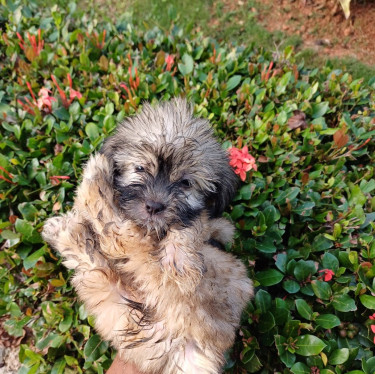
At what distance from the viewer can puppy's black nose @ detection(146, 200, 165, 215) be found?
217 centimetres

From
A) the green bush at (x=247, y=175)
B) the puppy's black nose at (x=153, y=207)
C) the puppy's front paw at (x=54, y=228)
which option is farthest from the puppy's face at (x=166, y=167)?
the green bush at (x=247, y=175)

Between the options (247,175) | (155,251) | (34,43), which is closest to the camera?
(155,251)

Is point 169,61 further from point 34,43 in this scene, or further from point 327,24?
point 327,24

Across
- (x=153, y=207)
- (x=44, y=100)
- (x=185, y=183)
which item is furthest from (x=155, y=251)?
(x=44, y=100)

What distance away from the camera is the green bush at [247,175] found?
298 centimetres

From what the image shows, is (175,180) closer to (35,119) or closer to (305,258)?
(305,258)

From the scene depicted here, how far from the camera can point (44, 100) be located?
143 inches

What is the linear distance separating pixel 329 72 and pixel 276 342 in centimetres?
387

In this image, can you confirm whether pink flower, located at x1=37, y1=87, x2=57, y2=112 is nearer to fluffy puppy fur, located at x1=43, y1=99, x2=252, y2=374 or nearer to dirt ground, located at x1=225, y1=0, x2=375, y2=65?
fluffy puppy fur, located at x1=43, y1=99, x2=252, y2=374

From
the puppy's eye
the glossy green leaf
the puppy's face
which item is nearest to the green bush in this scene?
the glossy green leaf

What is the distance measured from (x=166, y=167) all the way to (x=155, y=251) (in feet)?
2.11

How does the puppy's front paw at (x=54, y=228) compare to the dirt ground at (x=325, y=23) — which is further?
the dirt ground at (x=325, y=23)

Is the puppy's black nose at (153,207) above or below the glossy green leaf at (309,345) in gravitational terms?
above

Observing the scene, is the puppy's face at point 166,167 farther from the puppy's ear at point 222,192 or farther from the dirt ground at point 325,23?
the dirt ground at point 325,23
